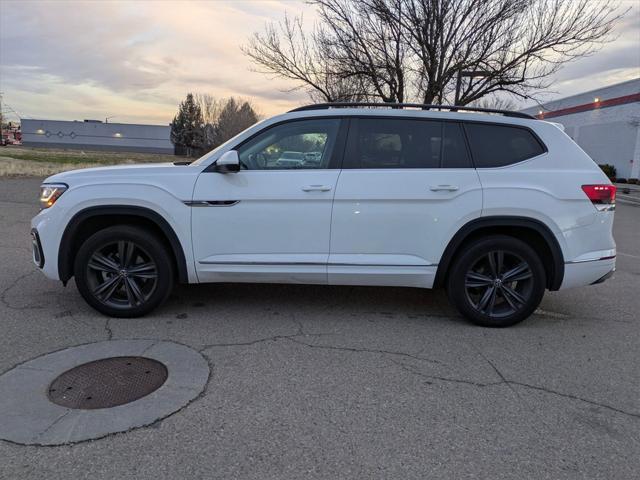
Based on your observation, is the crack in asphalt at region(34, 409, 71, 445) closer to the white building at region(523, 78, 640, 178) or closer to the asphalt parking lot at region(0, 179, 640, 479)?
the asphalt parking lot at region(0, 179, 640, 479)

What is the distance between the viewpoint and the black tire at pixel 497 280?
4383mm

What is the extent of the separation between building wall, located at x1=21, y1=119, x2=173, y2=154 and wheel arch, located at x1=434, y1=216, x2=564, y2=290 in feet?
304

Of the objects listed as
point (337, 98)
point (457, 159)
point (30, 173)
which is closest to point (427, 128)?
point (457, 159)

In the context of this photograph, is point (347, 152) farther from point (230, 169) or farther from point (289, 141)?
point (230, 169)

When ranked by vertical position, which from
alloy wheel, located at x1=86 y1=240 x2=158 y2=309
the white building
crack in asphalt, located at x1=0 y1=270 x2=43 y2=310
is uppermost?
the white building

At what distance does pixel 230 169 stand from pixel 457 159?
2.01 m

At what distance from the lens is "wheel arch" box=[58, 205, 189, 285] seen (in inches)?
170

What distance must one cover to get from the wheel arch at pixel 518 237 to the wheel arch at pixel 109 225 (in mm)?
2351

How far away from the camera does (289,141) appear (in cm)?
443

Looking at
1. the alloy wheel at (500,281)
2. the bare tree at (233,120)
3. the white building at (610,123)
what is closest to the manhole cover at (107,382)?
the alloy wheel at (500,281)

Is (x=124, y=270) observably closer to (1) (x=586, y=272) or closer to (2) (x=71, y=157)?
(1) (x=586, y=272)

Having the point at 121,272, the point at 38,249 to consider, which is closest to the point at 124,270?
the point at 121,272

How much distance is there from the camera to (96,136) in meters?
91.1

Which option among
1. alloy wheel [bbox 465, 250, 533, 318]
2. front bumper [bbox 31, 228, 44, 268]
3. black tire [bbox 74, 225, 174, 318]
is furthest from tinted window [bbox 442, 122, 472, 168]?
front bumper [bbox 31, 228, 44, 268]
